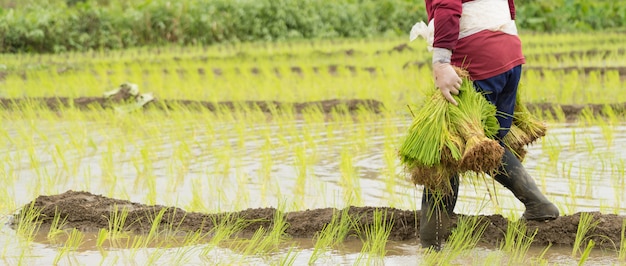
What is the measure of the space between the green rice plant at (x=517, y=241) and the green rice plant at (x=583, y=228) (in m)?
0.16

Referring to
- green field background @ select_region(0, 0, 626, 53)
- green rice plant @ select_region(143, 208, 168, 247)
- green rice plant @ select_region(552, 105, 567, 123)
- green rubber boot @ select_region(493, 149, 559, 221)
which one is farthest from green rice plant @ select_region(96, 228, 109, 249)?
green field background @ select_region(0, 0, 626, 53)

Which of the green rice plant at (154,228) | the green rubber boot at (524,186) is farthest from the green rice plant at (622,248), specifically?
the green rice plant at (154,228)

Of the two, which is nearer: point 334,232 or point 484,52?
point 484,52

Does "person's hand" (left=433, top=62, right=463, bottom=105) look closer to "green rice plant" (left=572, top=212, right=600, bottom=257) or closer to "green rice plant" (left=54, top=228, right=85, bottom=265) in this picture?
"green rice plant" (left=572, top=212, right=600, bottom=257)

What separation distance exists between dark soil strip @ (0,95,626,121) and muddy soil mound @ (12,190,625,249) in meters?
3.52

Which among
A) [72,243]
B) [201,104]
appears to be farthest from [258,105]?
[72,243]

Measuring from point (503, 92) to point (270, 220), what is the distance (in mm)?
1117

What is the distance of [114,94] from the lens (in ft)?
28.8

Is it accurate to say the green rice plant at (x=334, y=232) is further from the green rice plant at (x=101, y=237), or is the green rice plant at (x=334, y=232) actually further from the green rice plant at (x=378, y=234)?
the green rice plant at (x=101, y=237)

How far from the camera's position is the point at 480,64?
338 cm

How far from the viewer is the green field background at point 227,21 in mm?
15797

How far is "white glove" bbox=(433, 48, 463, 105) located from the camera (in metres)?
3.29

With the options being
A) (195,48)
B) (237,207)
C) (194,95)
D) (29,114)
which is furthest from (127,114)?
(195,48)

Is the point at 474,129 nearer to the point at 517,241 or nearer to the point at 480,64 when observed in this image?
the point at 480,64
